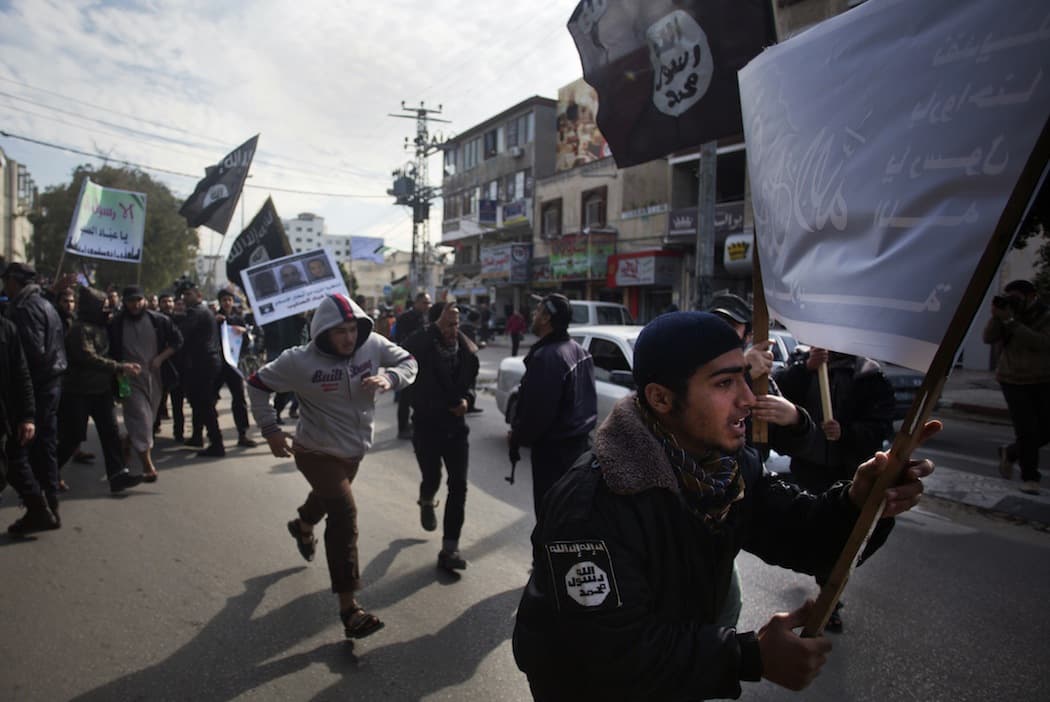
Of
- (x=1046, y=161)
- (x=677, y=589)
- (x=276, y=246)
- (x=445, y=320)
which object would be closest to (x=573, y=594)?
(x=677, y=589)

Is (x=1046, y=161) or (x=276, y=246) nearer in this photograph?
(x=1046, y=161)

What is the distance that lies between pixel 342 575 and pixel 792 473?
2.58 meters

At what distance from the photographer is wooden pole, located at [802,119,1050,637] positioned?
3.43 feet

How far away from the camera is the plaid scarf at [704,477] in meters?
1.51

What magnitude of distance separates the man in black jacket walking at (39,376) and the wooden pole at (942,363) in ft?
17.6

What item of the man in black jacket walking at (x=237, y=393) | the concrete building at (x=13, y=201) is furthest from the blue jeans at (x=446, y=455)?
the concrete building at (x=13, y=201)

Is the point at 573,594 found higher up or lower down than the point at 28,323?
lower down

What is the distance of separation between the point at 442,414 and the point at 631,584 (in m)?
3.22

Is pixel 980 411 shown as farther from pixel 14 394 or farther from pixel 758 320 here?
pixel 14 394

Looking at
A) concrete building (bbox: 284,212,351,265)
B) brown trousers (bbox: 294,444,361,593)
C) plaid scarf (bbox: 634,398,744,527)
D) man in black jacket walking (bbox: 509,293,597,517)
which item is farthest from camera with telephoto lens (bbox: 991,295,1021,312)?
concrete building (bbox: 284,212,351,265)

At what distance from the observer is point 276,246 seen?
7.96 m

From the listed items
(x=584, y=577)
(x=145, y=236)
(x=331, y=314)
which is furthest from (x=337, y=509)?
(x=145, y=236)

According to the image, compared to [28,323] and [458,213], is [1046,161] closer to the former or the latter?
[28,323]

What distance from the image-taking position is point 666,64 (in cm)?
312
